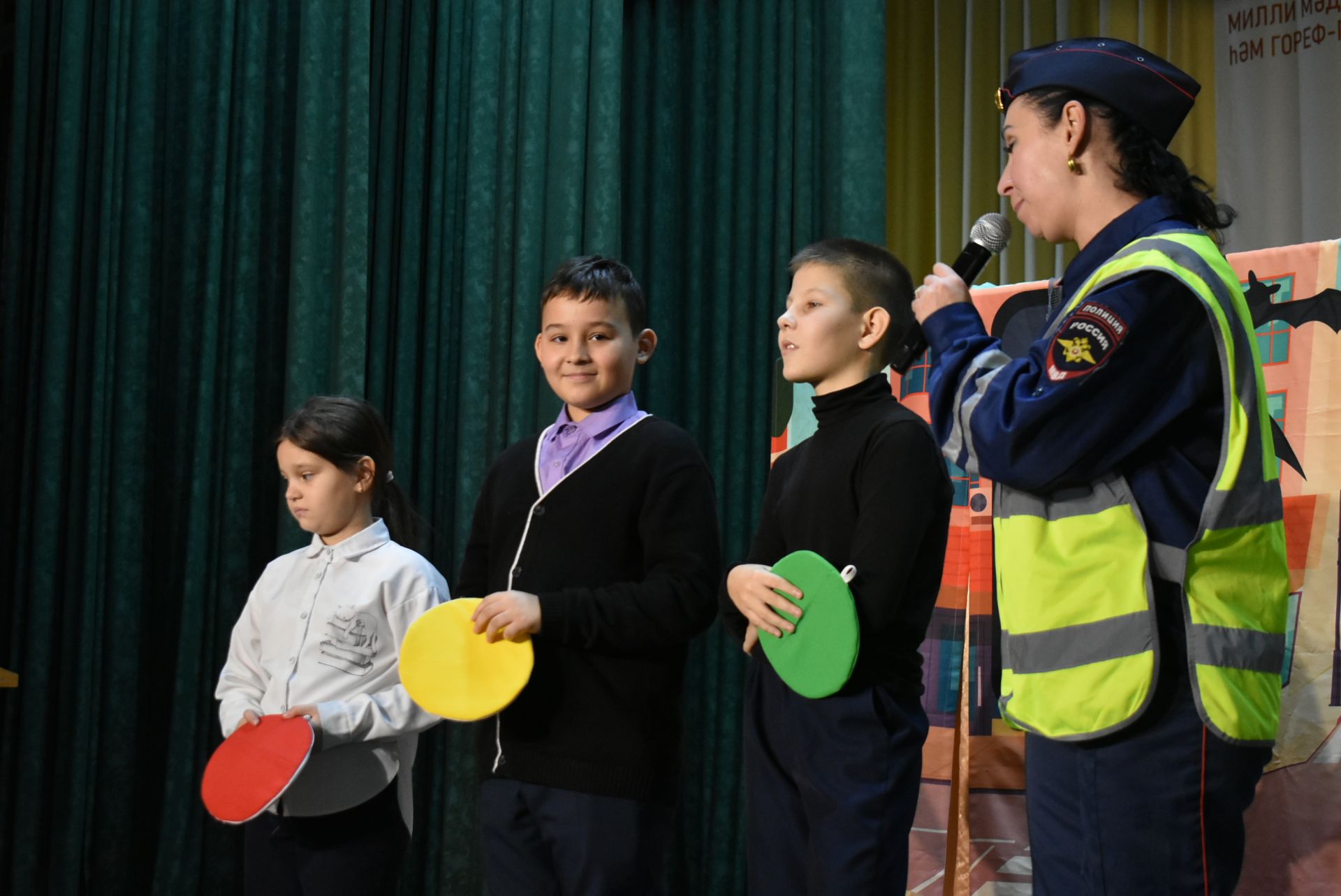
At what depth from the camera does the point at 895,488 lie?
4.95 ft

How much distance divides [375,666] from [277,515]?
1323mm

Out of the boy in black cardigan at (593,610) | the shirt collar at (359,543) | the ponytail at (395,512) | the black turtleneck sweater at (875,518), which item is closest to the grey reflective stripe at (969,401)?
the black turtleneck sweater at (875,518)

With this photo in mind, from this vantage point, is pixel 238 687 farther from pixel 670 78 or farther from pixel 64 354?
pixel 670 78

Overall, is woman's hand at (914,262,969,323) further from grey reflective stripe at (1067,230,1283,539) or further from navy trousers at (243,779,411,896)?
navy trousers at (243,779,411,896)

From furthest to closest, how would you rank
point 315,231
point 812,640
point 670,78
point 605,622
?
1. point 670,78
2. point 315,231
3. point 605,622
4. point 812,640

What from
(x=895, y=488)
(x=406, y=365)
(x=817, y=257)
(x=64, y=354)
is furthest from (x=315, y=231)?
(x=895, y=488)

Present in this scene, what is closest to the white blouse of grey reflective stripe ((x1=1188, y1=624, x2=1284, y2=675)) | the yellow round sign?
the yellow round sign

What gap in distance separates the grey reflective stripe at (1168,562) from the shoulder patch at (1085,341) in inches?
6.8

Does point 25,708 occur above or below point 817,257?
below

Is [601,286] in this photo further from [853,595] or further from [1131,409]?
[1131,409]

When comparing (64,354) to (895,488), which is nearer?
(895,488)

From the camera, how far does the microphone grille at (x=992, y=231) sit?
1.57 meters

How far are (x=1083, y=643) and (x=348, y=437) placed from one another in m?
1.31

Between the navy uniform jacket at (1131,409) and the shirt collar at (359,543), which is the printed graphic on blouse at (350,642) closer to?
the shirt collar at (359,543)
